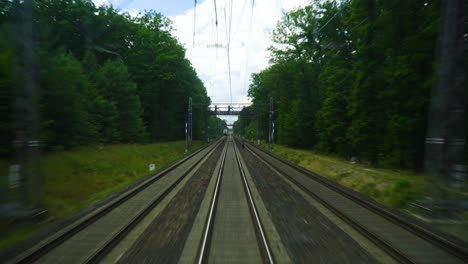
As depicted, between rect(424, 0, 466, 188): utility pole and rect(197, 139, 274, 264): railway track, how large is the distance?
222 inches

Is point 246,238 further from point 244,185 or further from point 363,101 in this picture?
point 363,101

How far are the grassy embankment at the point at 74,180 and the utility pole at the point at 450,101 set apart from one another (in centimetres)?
1142

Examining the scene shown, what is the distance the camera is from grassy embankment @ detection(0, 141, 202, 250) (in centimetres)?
734

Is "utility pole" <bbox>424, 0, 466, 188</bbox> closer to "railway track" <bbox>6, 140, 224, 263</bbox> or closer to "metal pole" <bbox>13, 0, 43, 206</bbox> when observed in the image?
"railway track" <bbox>6, 140, 224, 263</bbox>

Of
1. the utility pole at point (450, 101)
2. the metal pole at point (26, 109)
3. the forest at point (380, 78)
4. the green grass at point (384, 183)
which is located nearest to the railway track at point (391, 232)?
the green grass at point (384, 183)

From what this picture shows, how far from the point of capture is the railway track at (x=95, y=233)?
232 inches

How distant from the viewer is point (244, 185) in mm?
14594

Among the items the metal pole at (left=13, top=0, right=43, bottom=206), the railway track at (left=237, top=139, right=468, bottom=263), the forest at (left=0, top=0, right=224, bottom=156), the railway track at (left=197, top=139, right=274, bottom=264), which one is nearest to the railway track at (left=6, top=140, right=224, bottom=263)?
the metal pole at (left=13, top=0, right=43, bottom=206)

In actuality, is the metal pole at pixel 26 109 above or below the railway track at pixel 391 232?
above

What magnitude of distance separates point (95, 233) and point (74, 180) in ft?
24.1

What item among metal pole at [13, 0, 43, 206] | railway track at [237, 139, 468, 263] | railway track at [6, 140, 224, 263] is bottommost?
railway track at [6, 140, 224, 263]

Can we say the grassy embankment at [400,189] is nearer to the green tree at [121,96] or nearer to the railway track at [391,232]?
the railway track at [391,232]

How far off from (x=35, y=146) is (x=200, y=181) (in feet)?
31.2

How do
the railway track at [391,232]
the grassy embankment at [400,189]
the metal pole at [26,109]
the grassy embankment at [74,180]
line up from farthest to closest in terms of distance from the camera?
the grassy embankment at [400,189] → the grassy embankment at [74,180] → the metal pole at [26,109] → the railway track at [391,232]
